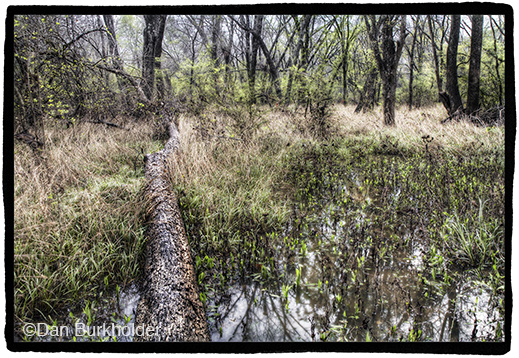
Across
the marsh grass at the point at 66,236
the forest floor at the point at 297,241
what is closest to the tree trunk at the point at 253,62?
the forest floor at the point at 297,241

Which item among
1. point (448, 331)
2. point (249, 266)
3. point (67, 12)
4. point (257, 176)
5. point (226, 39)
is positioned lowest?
point (448, 331)

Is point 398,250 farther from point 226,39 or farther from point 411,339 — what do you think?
point 226,39

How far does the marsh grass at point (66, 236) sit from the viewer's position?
1.91 metres

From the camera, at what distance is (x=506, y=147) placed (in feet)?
5.80

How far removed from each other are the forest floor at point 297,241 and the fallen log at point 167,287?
0.19 m

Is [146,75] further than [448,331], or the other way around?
[146,75]

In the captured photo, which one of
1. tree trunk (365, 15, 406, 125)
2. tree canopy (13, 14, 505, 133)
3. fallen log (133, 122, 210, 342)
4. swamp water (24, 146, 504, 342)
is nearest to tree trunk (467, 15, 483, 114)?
tree canopy (13, 14, 505, 133)

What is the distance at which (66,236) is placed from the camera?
7.69 ft

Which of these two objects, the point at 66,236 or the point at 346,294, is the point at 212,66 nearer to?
the point at 66,236

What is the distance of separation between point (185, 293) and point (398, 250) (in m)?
1.99

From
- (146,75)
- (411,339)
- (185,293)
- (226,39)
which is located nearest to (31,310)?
(185,293)

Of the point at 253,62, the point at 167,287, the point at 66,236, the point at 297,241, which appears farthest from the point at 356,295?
the point at 253,62

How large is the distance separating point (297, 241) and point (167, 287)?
4.43 feet

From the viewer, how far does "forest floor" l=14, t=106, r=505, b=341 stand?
6.06ft
